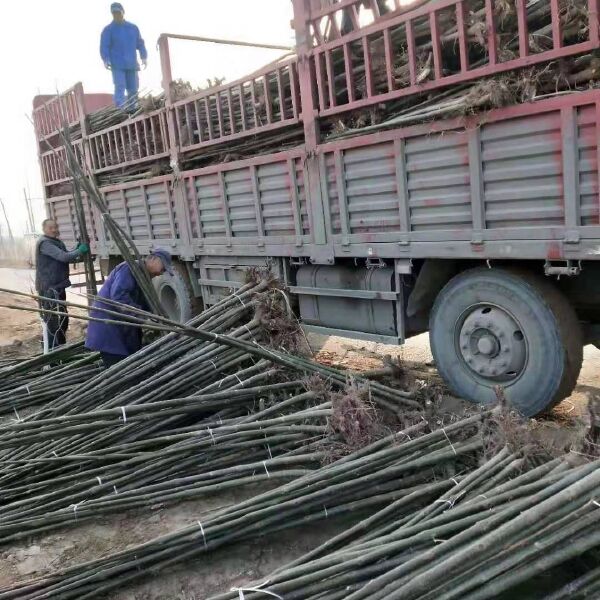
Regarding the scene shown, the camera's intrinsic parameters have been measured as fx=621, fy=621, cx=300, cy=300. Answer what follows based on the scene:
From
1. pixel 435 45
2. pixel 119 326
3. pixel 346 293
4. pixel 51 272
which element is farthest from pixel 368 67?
pixel 51 272

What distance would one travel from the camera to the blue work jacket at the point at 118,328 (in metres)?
5.24

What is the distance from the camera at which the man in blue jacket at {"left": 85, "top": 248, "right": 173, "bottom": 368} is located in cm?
525

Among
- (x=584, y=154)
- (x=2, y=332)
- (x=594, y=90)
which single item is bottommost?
(x=2, y=332)

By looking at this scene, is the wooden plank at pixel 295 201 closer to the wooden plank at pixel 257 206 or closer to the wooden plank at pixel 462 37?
the wooden plank at pixel 257 206

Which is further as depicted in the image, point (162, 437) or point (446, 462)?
point (162, 437)

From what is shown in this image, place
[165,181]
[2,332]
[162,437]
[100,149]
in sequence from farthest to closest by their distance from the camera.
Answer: [2,332]
[100,149]
[165,181]
[162,437]

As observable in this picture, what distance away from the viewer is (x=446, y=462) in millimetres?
3242

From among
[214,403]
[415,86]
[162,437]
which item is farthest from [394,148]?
[162,437]

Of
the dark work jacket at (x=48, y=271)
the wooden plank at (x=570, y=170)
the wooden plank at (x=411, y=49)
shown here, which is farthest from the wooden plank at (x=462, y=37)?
the dark work jacket at (x=48, y=271)

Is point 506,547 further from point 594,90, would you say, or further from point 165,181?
point 165,181

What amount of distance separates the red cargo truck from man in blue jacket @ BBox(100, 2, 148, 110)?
2.75 metres

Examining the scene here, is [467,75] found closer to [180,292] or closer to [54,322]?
[180,292]

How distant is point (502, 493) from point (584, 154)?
212cm

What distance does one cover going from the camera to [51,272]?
25.0 feet
